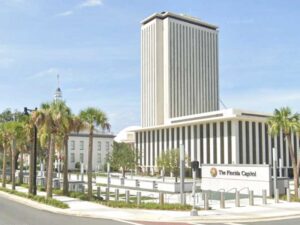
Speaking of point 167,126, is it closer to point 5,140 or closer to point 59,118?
point 5,140

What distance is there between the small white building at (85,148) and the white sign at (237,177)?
8364 centimetres

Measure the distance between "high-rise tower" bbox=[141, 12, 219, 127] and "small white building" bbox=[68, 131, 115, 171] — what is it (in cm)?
1448

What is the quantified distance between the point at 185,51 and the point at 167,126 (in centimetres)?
4916

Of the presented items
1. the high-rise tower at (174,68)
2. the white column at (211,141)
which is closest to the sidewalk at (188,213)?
the white column at (211,141)

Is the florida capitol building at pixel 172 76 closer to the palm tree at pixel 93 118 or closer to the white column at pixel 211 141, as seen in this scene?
the white column at pixel 211 141

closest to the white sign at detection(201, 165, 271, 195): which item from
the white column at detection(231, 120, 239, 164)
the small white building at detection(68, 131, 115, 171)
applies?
the white column at detection(231, 120, 239, 164)

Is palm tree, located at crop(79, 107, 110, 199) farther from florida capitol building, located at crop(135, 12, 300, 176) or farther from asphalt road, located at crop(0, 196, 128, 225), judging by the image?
florida capitol building, located at crop(135, 12, 300, 176)

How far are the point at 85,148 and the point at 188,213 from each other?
109968mm

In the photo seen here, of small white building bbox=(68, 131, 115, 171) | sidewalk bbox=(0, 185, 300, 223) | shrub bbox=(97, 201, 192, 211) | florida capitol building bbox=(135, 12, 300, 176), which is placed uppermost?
florida capitol building bbox=(135, 12, 300, 176)

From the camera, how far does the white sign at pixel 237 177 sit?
1521 inches

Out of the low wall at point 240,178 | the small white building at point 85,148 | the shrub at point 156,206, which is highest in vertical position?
the small white building at point 85,148

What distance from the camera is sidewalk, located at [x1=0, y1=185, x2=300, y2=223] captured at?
75.0 feet

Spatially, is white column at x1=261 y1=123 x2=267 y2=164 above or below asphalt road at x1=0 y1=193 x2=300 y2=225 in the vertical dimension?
above

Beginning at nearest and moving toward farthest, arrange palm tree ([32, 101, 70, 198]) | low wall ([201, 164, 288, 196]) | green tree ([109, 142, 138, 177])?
palm tree ([32, 101, 70, 198])
low wall ([201, 164, 288, 196])
green tree ([109, 142, 138, 177])
